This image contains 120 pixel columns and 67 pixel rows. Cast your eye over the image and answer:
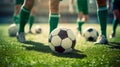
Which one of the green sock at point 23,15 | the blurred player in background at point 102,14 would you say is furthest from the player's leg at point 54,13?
the blurred player in background at point 102,14

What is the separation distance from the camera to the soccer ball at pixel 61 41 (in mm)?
4408

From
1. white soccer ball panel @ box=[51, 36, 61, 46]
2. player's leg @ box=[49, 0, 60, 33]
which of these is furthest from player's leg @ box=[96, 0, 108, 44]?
white soccer ball panel @ box=[51, 36, 61, 46]

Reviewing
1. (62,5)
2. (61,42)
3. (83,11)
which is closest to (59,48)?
(61,42)

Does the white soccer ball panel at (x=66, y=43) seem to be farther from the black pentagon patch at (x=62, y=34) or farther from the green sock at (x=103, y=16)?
the green sock at (x=103, y=16)

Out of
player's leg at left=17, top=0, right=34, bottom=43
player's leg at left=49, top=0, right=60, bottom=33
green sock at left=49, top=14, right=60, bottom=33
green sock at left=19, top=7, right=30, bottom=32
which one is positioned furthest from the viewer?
green sock at left=19, top=7, right=30, bottom=32

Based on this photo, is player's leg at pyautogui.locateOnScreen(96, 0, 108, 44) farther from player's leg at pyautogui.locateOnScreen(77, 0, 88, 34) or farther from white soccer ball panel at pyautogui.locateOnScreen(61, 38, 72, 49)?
player's leg at pyautogui.locateOnScreen(77, 0, 88, 34)

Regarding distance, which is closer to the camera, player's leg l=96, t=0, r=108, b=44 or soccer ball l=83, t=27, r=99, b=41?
player's leg l=96, t=0, r=108, b=44

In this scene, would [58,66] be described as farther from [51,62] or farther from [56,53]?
[56,53]

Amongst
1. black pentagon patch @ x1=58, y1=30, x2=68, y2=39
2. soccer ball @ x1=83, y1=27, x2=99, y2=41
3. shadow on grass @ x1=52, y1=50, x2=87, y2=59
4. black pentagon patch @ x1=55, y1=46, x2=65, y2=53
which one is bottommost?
soccer ball @ x1=83, y1=27, x2=99, y2=41

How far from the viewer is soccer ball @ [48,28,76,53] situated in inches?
174

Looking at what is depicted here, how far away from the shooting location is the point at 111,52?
184 inches

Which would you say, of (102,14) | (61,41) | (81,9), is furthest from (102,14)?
(81,9)

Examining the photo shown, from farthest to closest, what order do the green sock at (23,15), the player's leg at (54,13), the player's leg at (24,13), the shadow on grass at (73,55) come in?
the green sock at (23,15) → the player's leg at (24,13) → the player's leg at (54,13) → the shadow on grass at (73,55)

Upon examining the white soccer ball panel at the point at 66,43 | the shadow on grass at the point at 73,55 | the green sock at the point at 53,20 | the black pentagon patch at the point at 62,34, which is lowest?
the shadow on grass at the point at 73,55
